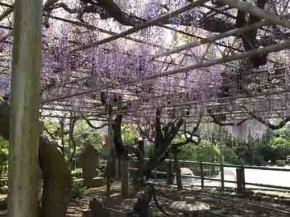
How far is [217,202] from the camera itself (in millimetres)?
9508

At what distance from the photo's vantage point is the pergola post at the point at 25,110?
1.71m

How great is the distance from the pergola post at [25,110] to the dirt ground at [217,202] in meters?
5.21

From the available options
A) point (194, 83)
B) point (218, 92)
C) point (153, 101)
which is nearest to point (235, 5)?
point (194, 83)

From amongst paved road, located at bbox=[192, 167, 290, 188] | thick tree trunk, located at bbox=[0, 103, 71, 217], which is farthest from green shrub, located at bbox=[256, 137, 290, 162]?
thick tree trunk, located at bbox=[0, 103, 71, 217]

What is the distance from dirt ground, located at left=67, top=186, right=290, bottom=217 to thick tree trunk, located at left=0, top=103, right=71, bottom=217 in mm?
4262

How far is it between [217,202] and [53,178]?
7.41 m

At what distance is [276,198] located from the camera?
10430mm

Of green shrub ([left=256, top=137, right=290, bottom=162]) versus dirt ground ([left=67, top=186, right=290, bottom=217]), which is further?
green shrub ([left=256, top=137, right=290, bottom=162])

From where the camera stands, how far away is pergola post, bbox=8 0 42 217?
1.71 meters

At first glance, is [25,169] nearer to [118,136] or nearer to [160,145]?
[160,145]

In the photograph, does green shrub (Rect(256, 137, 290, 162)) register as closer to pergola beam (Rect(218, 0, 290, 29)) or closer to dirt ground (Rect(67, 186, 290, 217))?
dirt ground (Rect(67, 186, 290, 217))

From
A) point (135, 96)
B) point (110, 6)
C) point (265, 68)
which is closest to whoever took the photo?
point (110, 6)

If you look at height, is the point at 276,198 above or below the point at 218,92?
below

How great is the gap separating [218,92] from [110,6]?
512 cm
